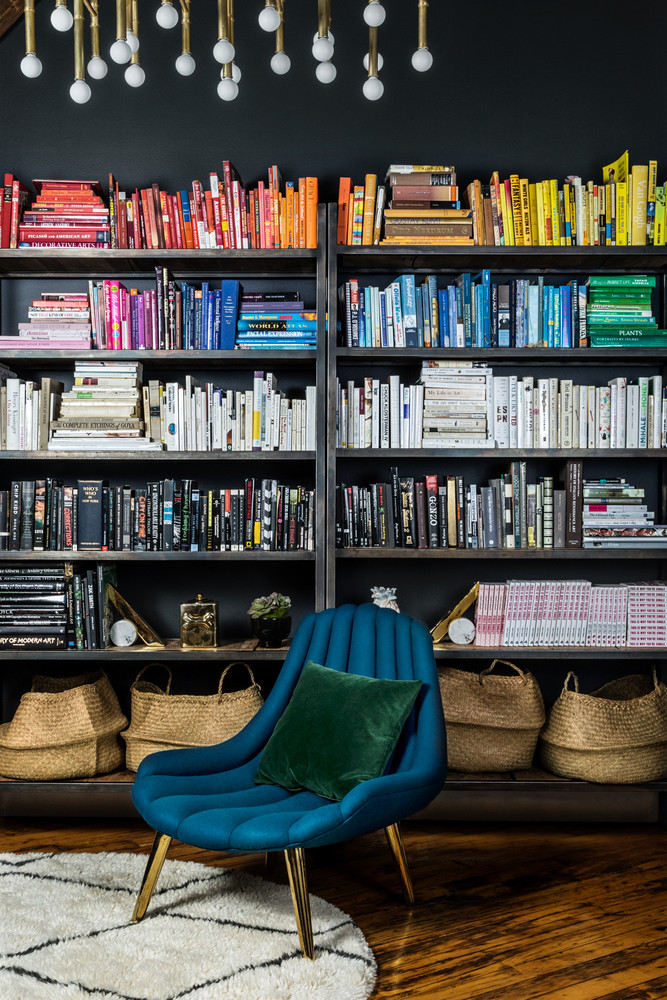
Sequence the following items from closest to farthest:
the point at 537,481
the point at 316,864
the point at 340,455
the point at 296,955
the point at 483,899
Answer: the point at 296,955 < the point at 483,899 < the point at 316,864 < the point at 340,455 < the point at 537,481

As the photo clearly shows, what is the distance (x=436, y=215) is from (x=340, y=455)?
961 millimetres

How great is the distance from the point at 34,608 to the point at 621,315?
247cm

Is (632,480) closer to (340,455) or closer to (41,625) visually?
(340,455)

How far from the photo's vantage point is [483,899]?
250 cm

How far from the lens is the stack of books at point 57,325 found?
3.18 meters

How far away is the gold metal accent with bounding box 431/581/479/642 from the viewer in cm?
316

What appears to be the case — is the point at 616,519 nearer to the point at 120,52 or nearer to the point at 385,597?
the point at 385,597

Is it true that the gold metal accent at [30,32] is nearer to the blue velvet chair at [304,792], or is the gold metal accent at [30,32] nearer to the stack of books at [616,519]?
the blue velvet chair at [304,792]

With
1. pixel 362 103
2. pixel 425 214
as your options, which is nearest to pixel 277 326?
pixel 425 214

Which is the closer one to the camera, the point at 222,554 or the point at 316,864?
the point at 316,864

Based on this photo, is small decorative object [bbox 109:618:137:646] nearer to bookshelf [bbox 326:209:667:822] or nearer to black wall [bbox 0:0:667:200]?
bookshelf [bbox 326:209:667:822]

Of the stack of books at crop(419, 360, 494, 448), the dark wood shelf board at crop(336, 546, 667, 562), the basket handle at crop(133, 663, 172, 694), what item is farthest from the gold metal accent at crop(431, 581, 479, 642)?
the basket handle at crop(133, 663, 172, 694)

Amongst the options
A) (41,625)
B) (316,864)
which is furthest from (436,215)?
(316,864)

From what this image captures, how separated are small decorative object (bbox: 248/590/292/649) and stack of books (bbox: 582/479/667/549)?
1160mm
